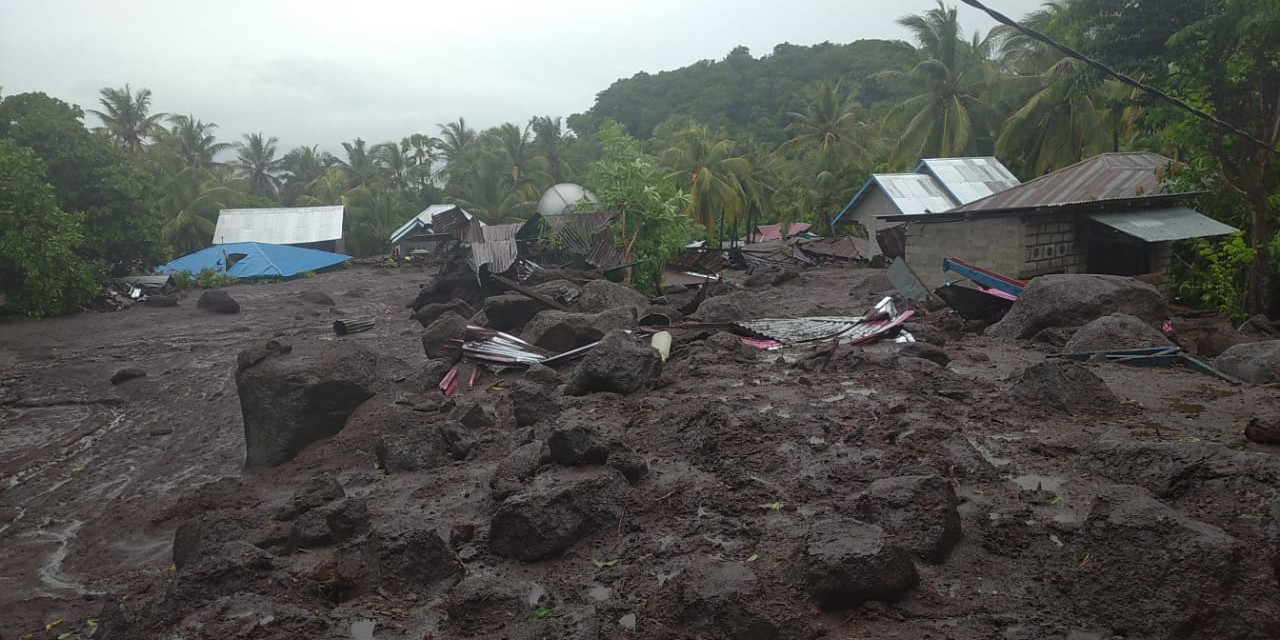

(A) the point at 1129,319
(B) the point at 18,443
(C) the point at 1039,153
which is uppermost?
(C) the point at 1039,153

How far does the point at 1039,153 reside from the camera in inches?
1182

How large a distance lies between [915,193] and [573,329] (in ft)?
64.7

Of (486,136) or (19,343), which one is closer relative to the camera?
(19,343)

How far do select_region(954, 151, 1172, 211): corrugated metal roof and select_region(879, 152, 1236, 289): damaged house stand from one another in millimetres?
21

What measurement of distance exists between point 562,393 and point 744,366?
2.56m

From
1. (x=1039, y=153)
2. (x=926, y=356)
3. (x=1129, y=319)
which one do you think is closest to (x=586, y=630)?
(x=926, y=356)

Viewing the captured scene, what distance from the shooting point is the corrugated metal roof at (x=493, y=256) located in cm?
2061

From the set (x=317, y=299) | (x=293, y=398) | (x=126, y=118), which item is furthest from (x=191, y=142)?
(x=293, y=398)

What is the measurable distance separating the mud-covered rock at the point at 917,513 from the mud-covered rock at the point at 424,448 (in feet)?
13.4

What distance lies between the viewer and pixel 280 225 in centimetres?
4291

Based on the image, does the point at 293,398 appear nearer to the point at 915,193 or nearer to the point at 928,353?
the point at 928,353

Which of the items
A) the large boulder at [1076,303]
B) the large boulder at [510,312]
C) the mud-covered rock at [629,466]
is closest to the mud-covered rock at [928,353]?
the large boulder at [1076,303]

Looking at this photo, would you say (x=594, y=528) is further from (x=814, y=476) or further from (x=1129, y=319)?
(x=1129, y=319)

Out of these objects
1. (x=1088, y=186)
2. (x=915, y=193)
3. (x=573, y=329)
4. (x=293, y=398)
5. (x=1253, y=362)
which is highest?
(x=915, y=193)
